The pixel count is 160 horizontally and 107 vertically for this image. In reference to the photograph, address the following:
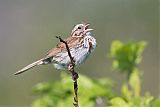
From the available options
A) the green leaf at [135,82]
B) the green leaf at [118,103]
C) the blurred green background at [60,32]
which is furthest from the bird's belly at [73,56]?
the blurred green background at [60,32]

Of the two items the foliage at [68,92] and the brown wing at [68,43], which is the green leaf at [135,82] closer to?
the foliage at [68,92]

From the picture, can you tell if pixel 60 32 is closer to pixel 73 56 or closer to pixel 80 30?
pixel 80 30

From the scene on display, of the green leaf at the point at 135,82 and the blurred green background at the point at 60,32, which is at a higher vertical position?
the blurred green background at the point at 60,32

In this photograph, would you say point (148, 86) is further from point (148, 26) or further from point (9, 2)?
point (9, 2)

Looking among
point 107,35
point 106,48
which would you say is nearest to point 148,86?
point 106,48

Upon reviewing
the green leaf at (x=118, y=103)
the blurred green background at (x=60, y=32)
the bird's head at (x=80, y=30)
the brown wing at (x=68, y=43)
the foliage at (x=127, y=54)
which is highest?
the blurred green background at (x=60, y=32)

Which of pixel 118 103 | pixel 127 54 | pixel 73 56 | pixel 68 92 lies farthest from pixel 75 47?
pixel 118 103

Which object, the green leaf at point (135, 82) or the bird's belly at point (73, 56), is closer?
the bird's belly at point (73, 56)
